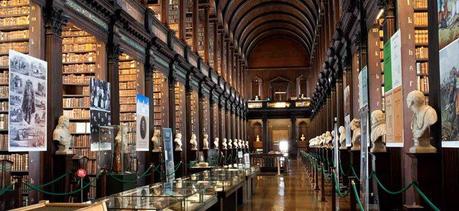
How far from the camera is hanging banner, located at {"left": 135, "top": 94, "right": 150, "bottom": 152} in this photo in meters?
12.4

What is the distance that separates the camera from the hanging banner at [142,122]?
12.4 m

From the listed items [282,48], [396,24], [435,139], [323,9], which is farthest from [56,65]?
[282,48]

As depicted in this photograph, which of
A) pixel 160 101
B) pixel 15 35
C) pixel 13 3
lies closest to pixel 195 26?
pixel 160 101

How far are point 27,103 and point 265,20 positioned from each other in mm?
32699

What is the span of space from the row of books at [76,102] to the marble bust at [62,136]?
2.62 m

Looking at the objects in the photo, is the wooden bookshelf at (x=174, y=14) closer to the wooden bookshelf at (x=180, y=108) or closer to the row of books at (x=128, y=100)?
the wooden bookshelf at (x=180, y=108)

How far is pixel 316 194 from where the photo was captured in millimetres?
13484

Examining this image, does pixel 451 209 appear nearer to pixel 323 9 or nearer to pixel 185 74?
pixel 185 74

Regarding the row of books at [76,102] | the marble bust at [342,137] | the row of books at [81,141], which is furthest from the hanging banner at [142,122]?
the marble bust at [342,137]

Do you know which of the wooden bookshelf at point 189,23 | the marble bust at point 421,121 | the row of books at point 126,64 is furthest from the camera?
the wooden bookshelf at point 189,23

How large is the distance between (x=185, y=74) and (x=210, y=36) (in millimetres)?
7451

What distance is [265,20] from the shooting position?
3962 cm

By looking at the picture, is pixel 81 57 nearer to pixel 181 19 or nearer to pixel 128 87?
pixel 128 87

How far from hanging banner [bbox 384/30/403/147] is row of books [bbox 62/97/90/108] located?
624 cm
